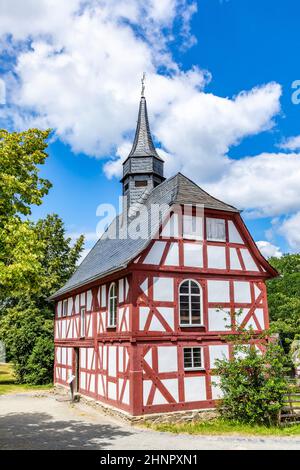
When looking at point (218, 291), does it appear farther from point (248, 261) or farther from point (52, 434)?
point (52, 434)

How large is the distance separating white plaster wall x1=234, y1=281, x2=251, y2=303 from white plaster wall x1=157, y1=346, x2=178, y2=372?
352 cm

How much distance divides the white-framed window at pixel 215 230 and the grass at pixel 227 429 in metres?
6.64

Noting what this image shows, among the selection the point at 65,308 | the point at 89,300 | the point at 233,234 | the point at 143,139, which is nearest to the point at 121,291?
the point at 89,300

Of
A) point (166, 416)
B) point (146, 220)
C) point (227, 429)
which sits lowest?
point (227, 429)

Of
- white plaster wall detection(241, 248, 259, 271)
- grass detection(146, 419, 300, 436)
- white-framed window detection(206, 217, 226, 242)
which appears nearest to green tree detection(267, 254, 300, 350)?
white plaster wall detection(241, 248, 259, 271)

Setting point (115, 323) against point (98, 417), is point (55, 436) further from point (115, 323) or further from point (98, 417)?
point (115, 323)

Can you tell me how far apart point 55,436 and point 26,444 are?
131 centimetres

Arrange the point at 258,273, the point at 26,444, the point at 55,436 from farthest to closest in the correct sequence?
the point at 258,273 < the point at 55,436 < the point at 26,444

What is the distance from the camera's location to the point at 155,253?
15219 mm

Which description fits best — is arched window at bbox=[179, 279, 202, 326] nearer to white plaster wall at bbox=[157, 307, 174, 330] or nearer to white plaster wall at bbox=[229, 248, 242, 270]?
white plaster wall at bbox=[157, 307, 174, 330]

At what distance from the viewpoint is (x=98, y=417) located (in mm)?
15305

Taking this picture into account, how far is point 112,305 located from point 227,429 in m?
6.13

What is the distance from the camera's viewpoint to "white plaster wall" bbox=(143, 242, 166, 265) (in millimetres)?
15038

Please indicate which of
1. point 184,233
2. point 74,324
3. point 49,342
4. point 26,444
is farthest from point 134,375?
point 49,342
